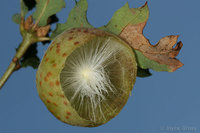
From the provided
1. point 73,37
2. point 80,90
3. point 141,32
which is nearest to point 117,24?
point 141,32

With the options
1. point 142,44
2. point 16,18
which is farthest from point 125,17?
point 16,18

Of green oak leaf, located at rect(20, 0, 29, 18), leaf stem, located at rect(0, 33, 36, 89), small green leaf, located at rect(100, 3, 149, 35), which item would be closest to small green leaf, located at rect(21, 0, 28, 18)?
green oak leaf, located at rect(20, 0, 29, 18)

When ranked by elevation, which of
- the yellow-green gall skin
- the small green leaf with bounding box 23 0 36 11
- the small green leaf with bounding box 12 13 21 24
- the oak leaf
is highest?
the small green leaf with bounding box 23 0 36 11

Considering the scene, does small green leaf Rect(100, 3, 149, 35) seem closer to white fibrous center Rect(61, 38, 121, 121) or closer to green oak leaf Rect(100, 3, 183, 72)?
green oak leaf Rect(100, 3, 183, 72)

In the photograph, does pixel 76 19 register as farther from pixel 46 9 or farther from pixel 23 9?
pixel 23 9

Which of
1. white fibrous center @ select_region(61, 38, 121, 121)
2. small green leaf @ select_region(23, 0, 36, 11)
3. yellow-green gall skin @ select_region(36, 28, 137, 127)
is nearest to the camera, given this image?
yellow-green gall skin @ select_region(36, 28, 137, 127)

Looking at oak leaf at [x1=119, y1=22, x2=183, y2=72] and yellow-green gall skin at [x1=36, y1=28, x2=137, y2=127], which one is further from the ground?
oak leaf at [x1=119, y1=22, x2=183, y2=72]

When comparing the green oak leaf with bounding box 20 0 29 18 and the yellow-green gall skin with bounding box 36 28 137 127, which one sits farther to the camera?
the green oak leaf with bounding box 20 0 29 18
